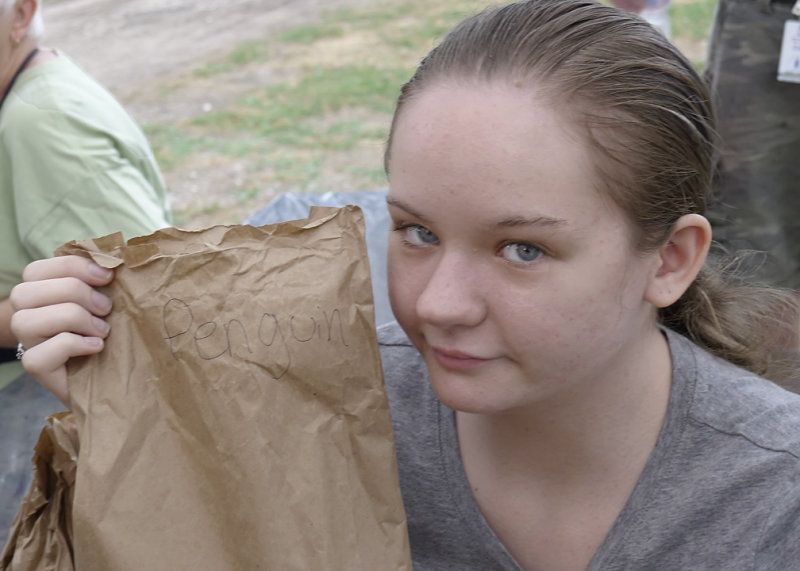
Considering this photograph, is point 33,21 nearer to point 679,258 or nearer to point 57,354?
point 57,354

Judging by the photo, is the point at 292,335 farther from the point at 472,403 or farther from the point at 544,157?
the point at 544,157

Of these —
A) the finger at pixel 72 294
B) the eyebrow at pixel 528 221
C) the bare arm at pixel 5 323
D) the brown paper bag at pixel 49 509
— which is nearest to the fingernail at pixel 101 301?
the finger at pixel 72 294

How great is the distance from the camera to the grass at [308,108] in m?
5.93

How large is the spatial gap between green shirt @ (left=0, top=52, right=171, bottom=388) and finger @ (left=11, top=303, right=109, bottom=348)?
85 cm

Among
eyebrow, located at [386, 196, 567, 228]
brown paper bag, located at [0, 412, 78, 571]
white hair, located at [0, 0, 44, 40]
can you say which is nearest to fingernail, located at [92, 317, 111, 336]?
brown paper bag, located at [0, 412, 78, 571]

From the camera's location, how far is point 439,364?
1.26 m

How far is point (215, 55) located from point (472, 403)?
832 centimetres

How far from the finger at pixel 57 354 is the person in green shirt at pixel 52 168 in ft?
2.93

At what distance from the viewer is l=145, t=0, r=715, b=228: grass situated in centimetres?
593

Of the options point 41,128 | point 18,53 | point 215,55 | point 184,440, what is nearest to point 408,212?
point 184,440

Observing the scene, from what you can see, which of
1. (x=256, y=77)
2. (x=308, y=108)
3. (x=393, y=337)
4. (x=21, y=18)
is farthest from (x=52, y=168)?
(x=256, y=77)

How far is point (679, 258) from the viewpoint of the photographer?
1362 mm

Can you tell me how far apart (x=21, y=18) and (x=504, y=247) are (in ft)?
5.53

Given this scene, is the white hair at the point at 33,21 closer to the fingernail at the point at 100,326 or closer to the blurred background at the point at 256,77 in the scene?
the fingernail at the point at 100,326
